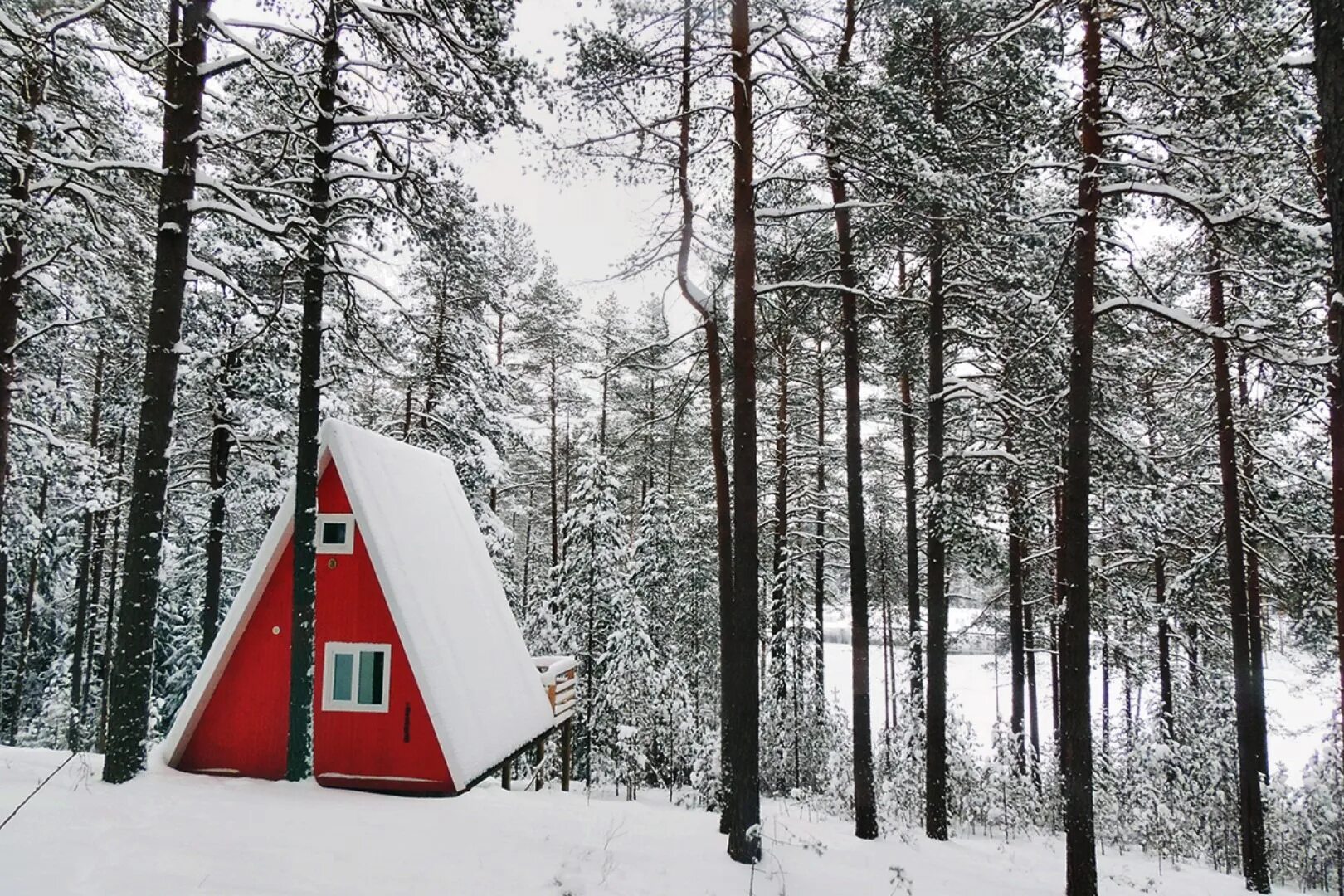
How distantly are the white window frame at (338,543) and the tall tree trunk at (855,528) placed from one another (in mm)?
7064

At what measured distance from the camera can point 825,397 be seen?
20062 millimetres

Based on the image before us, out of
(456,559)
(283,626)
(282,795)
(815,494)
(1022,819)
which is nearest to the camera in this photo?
(282,795)

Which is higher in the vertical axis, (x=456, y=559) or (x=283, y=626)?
(x=456, y=559)

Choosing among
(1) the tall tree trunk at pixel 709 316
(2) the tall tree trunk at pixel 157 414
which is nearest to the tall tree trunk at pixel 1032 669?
(1) the tall tree trunk at pixel 709 316

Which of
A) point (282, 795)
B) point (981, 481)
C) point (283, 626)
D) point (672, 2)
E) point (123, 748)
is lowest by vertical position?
point (282, 795)

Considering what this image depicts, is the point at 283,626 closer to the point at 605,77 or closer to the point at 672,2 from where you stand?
the point at 605,77

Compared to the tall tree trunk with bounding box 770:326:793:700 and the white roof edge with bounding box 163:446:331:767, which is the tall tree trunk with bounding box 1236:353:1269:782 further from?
the white roof edge with bounding box 163:446:331:767

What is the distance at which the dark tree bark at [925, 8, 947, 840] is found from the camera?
998 cm

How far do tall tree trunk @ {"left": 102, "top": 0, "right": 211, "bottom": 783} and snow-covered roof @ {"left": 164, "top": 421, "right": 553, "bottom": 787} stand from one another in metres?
2.07

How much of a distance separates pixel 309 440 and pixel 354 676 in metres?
3.28

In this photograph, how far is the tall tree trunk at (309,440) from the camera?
7.55m

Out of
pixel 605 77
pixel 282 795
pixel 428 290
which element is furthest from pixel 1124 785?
pixel 428 290

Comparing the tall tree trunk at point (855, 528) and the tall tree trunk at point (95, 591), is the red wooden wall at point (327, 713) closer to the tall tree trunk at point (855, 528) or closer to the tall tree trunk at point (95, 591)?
the tall tree trunk at point (855, 528)

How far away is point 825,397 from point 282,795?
1671 centimetres
